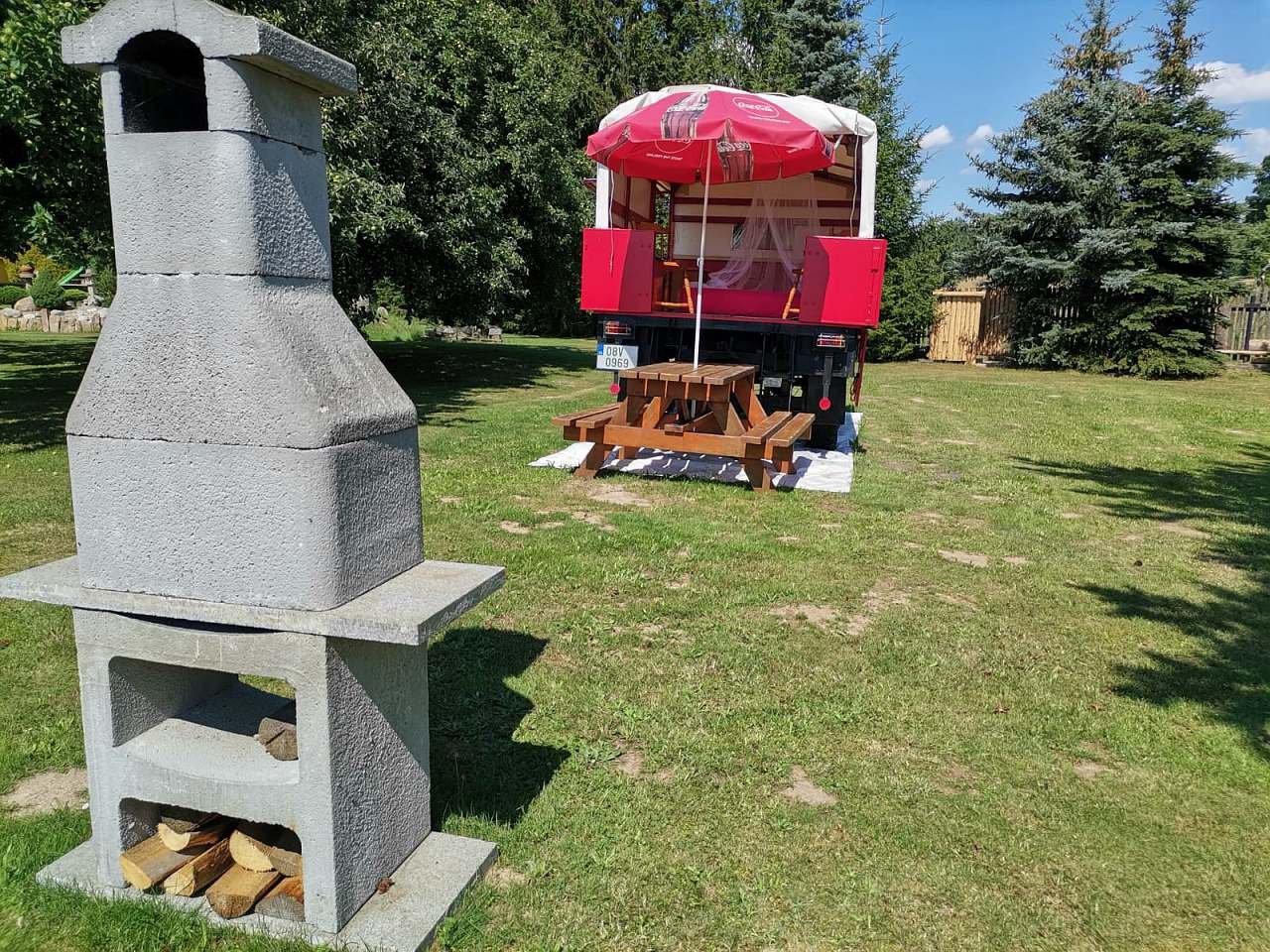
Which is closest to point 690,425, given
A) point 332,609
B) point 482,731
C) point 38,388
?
point 482,731

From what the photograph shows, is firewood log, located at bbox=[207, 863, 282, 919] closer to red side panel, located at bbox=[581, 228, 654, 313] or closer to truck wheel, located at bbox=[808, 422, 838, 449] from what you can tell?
red side panel, located at bbox=[581, 228, 654, 313]

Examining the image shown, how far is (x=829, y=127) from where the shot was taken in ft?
26.0

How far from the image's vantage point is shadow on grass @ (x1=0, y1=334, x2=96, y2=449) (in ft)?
29.6

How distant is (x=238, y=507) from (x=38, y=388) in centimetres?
1286

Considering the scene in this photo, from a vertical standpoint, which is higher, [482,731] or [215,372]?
[215,372]

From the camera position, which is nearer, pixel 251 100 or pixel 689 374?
pixel 251 100

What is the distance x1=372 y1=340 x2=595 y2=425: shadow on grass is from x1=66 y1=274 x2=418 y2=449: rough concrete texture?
8.57 meters

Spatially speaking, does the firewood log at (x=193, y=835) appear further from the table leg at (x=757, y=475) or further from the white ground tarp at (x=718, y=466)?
the white ground tarp at (x=718, y=466)

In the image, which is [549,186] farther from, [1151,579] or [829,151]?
[1151,579]

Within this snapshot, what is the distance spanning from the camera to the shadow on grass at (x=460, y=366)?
13312 mm

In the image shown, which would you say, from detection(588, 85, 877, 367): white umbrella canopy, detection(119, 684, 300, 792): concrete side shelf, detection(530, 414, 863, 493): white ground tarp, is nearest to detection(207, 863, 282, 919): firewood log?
detection(119, 684, 300, 792): concrete side shelf

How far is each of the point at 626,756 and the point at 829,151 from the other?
6258mm

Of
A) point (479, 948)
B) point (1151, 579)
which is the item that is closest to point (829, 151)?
point (1151, 579)

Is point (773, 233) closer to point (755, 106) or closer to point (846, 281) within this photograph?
point (846, 281)
